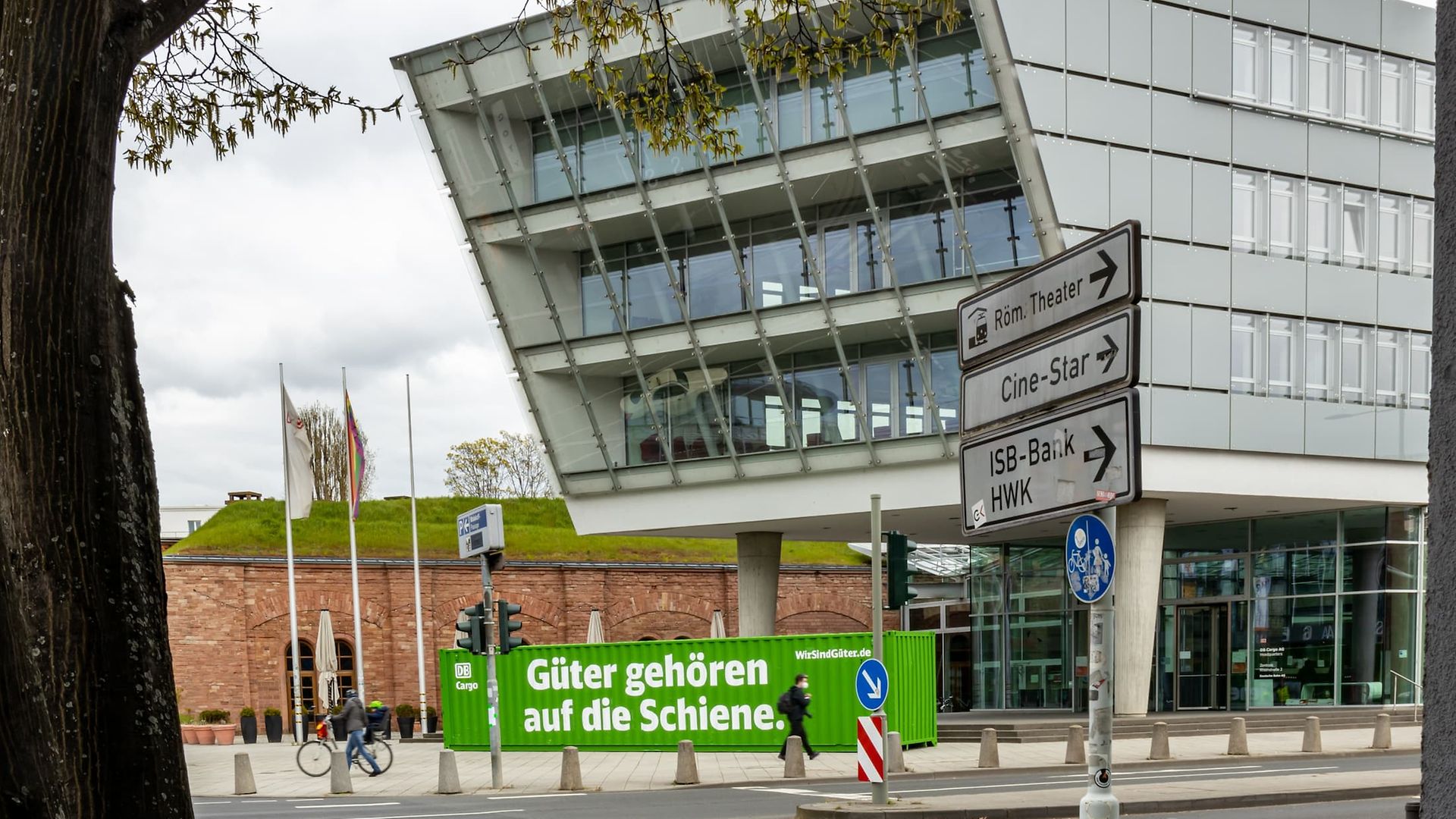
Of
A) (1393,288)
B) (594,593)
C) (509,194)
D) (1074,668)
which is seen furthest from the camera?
(594,593)

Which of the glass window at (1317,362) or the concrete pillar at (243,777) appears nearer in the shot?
the concrete pillar at (243,777)

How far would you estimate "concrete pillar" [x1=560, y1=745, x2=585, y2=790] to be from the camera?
68.3ft

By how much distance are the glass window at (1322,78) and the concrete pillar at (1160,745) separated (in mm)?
15697

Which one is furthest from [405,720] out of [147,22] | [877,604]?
[147,22]

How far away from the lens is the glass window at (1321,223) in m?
32.0

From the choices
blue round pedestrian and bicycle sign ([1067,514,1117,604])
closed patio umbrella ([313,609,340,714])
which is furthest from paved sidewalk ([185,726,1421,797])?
blue round pedestrian and bicycle sign ([1067,514,1117,604])

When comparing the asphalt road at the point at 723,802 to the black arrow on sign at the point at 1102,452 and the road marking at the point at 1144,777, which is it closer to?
the road marking at the point at 1144,777

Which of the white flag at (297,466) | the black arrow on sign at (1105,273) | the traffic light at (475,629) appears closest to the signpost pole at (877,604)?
the traffic light at (475,629)

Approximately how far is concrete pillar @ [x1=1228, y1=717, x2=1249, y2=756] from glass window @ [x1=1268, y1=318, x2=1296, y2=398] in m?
9.31

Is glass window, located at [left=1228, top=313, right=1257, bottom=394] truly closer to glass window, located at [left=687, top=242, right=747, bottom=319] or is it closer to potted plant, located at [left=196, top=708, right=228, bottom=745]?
glass window, located at [left=687, top=242, right=747, bottom=319]

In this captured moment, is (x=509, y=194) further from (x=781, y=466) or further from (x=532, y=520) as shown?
(x=532, y=520)

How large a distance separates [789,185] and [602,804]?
17.5 metres

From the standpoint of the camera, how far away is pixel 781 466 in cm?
3422

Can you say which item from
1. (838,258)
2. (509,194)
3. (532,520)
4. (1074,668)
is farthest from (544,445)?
(532,520)
